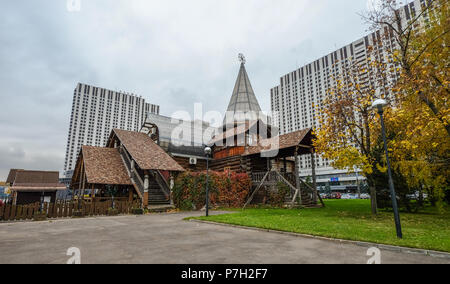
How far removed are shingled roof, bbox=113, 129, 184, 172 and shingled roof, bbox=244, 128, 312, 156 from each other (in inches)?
288

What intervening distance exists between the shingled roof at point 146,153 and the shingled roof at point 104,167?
2.00 metres

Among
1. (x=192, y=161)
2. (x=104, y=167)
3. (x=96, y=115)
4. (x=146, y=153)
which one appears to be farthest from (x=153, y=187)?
(x=96, y=115)

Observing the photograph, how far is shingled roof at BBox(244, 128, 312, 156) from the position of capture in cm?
1880

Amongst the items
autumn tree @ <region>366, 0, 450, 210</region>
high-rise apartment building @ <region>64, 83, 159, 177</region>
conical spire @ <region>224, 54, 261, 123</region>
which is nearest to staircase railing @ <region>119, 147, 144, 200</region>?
conical spire @ <region>224, 54, 261, 123</region>

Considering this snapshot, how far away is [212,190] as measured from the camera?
68.0ft

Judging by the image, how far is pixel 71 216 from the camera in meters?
14.9

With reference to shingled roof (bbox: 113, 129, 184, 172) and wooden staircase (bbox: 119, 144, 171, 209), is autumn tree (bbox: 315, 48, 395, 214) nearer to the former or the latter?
shingled roof (bbox: 113, 129, 184, 172)

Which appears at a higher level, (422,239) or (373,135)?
(373,135)

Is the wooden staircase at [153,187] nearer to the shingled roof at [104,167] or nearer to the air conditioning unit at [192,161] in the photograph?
the shingled roof at [104,167]

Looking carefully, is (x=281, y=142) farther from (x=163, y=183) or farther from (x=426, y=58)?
(x=163, y=183)

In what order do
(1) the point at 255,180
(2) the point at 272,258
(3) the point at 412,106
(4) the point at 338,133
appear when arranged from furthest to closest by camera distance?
(1) the point at 255,180, (4) the point at 338,133, (3) the point at 412,106, (2) the point at 272,258
